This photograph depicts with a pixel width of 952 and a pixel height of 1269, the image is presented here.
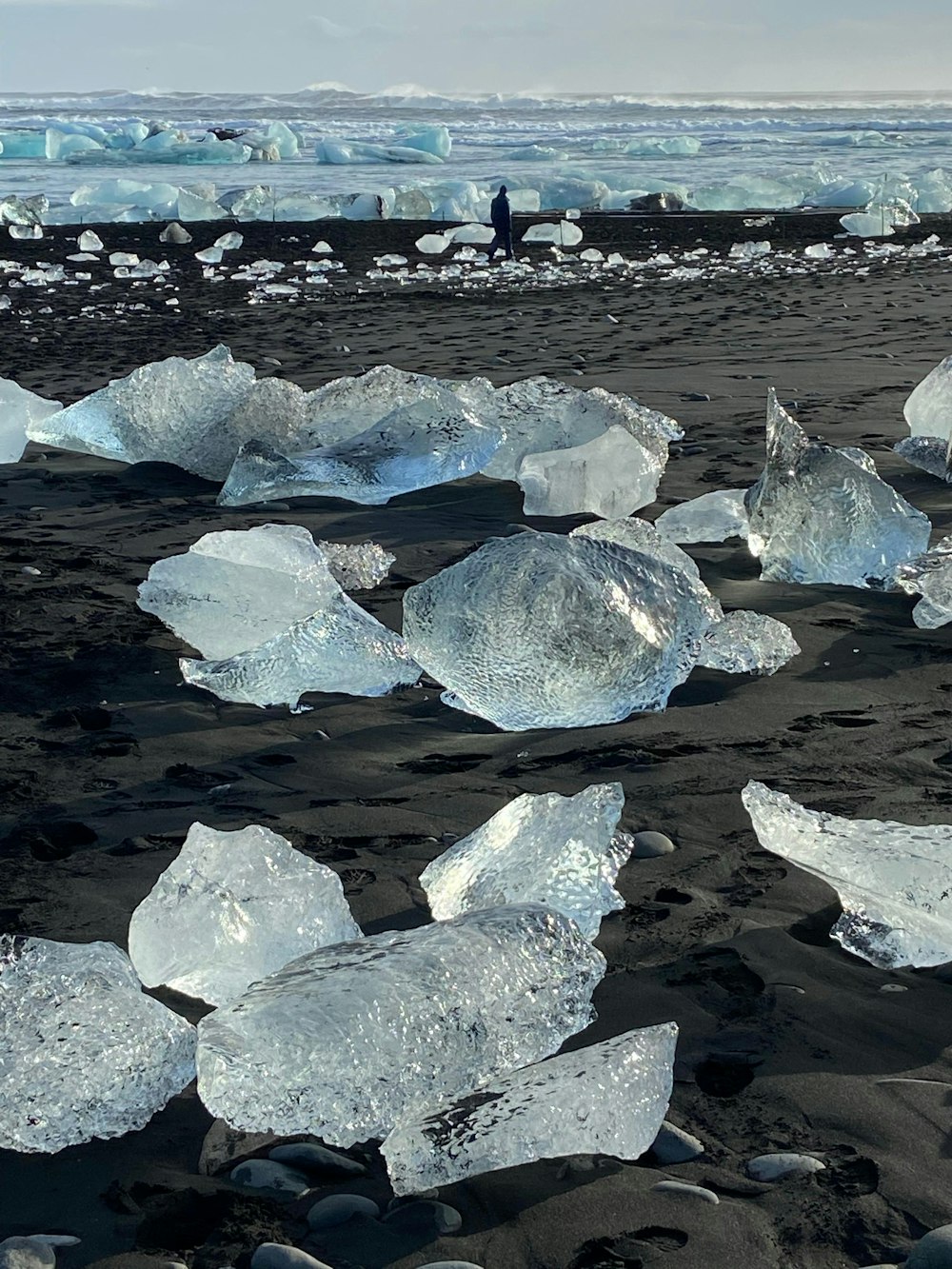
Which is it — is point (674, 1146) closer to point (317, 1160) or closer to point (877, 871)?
point (317, 1160)

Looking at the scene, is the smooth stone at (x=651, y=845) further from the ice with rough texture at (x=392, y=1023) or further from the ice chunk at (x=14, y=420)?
the ice chunk at (x=14, y=420)

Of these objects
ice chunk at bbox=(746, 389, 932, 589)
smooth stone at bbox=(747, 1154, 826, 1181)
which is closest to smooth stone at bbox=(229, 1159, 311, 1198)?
smooth stone at bbox=(747, 1154, 826, 1181)

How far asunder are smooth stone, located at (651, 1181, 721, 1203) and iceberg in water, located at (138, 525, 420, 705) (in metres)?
1.74

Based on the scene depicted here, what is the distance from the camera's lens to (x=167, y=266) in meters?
14.2

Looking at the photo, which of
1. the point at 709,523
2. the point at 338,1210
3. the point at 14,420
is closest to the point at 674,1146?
the point at 338,1210

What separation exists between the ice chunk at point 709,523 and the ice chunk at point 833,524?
0.31m

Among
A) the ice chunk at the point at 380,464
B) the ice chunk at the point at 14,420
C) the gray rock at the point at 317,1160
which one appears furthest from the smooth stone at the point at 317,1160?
the ice chunk at the point at 14,420

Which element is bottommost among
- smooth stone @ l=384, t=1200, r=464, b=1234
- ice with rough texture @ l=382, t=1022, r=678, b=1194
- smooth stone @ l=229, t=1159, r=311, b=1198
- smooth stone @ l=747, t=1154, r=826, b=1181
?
smooth stone @ l=229, t=1159, r=311, b=1198

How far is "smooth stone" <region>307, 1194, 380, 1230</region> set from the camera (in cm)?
162

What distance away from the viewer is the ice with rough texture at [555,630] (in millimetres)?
2959

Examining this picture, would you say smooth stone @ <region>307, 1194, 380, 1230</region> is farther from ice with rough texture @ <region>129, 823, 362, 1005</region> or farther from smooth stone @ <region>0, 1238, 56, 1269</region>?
ice with rough texture @ <region>129, 823, 362, 1005</region>

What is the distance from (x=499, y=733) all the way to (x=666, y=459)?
93.2 inches

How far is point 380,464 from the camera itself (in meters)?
4.96

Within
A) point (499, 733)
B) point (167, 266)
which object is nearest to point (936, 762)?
point (499, 733)
